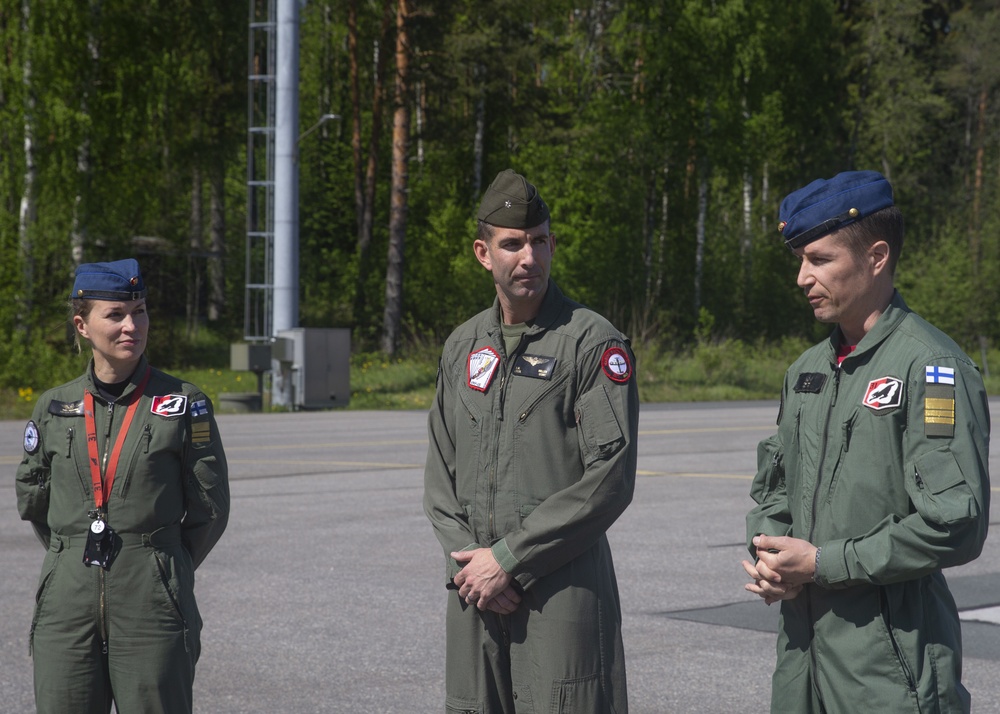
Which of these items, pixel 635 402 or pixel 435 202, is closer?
pixel 635 402

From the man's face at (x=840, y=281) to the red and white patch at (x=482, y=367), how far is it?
957mm

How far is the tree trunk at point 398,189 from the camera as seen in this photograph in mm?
38219

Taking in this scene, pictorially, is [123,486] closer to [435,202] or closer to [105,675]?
[105,675]

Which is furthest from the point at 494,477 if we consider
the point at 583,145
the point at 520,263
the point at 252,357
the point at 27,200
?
the point at 583,145

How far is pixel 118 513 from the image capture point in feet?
14.0

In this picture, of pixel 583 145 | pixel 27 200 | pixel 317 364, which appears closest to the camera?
pixel 317 364

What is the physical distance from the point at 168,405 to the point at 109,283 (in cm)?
45

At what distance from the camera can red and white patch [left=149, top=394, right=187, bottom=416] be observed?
4.38 m

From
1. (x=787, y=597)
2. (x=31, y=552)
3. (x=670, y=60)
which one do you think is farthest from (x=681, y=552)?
(x=670, y=60)

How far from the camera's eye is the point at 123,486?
14.1 feet

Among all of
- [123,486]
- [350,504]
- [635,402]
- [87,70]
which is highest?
[87,70]

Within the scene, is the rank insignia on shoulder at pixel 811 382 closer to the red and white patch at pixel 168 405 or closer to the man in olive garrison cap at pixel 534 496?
the man in olive garrison cap at pixel 534 496

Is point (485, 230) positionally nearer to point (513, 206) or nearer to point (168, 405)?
point (513, 206)

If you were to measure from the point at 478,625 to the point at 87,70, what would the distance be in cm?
3061
